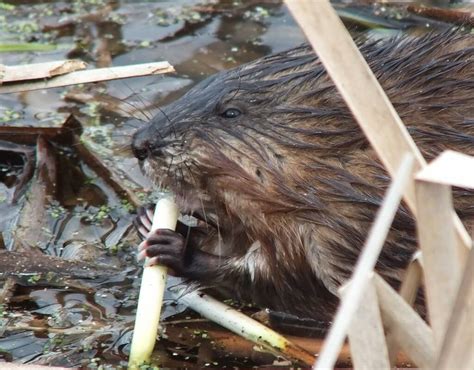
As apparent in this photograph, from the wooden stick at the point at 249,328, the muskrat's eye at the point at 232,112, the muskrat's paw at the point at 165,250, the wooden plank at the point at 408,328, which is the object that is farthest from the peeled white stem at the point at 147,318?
the wooden plank at the point at 408,328

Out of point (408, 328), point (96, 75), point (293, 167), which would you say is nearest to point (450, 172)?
point (408, 328)

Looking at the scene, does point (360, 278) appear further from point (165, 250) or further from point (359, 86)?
point (165, 250)

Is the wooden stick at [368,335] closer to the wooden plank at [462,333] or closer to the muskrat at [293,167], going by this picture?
the wooden plank at [462,333]

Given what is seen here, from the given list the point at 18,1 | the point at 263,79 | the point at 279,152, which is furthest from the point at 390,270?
Answer: the point at 18,1

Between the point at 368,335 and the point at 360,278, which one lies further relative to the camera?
the point at 368,335

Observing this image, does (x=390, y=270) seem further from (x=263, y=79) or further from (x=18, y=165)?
(x=18, y=165)
